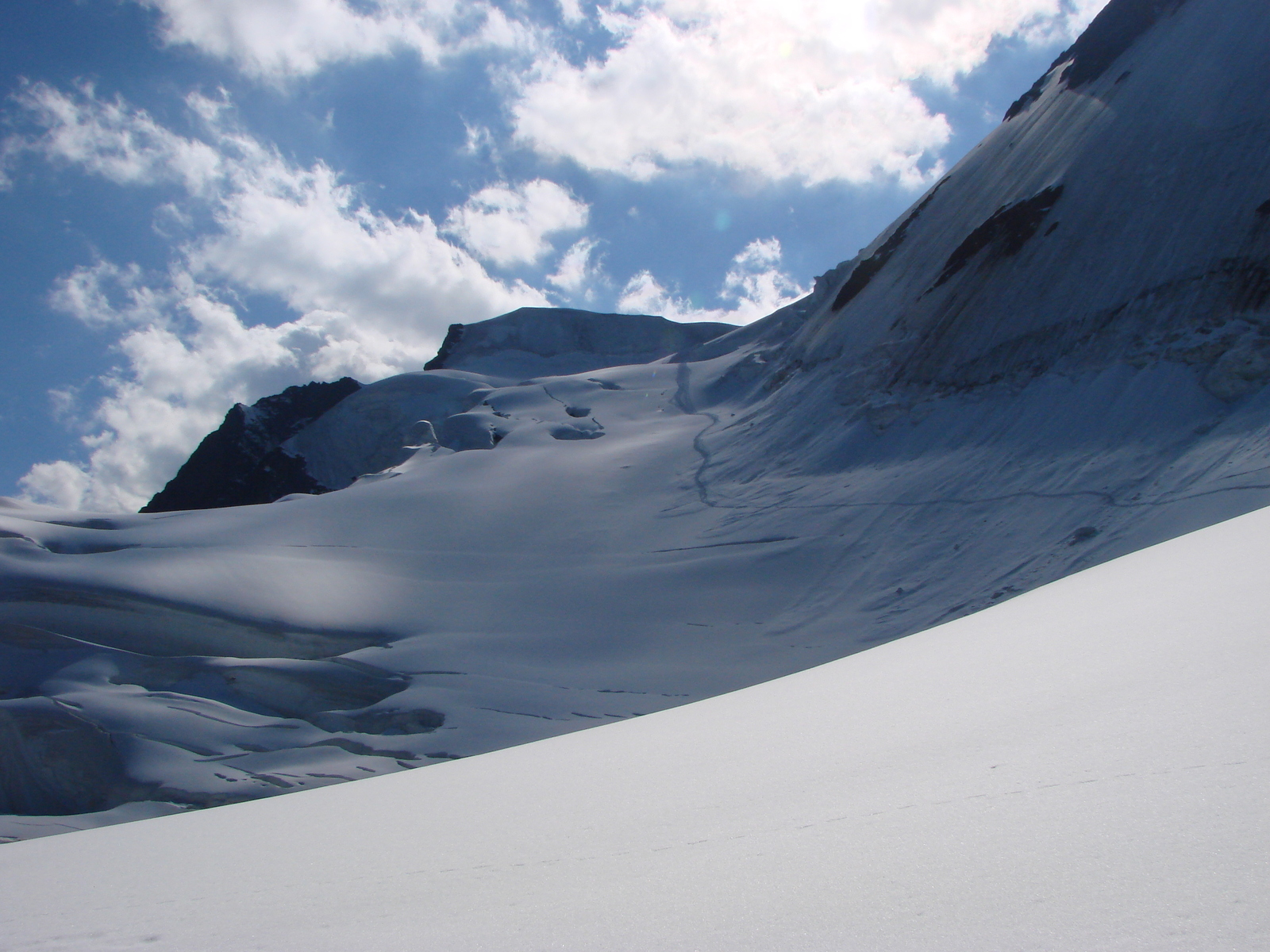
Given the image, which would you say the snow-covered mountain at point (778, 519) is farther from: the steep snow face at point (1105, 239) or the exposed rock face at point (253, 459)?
the exposed rock face at point (253, 459)

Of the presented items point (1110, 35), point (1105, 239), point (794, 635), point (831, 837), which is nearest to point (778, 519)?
point (794, 635)

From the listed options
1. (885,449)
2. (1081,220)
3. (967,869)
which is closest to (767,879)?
(967,869)

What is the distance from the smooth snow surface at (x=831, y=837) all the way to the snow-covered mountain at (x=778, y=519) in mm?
5548

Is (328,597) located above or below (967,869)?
above

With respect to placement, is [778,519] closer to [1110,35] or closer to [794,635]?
[794,635]

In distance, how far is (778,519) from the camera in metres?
14.5

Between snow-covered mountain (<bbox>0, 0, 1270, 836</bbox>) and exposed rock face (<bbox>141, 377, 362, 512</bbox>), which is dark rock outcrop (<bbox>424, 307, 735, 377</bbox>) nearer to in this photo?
exposed rock face (<bbox>141, 377, 362, 512</bbox>)

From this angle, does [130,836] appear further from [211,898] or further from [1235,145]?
[1235,145]

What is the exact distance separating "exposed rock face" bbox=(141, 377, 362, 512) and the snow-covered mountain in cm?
1581

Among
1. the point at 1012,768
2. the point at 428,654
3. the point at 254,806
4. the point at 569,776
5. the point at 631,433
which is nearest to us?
the point at 1012,768

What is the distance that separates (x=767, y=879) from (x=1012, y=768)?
682mm

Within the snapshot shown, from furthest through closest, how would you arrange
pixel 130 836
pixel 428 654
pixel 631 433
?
pixel 631 433 < pixel 428 654 < pixel 130 836

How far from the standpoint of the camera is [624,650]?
1078 centimetres

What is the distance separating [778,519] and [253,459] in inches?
1123
